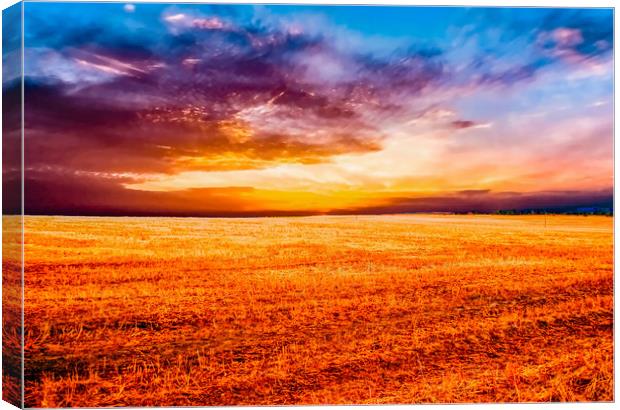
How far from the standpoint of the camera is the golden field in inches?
140

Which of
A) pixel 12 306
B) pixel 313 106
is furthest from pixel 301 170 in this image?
pixel 12 306

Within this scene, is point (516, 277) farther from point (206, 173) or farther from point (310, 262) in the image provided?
point (206, 173)

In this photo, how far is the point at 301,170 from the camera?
455 centimetres

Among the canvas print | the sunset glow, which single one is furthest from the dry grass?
the sunset glow

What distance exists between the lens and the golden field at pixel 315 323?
11.7 feet

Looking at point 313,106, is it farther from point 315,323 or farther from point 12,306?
point 12,306

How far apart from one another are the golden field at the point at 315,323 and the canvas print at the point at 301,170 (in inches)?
0.8

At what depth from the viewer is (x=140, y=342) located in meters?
3.74

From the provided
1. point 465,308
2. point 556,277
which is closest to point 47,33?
point 465,308

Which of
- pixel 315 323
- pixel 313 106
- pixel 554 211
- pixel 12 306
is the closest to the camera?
pixel 12 306

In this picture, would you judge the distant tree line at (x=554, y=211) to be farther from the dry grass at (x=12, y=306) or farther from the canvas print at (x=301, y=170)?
the dry grass at (x=12, y=306)

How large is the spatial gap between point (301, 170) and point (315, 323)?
138cm

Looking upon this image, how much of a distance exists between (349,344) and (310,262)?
2270 mm

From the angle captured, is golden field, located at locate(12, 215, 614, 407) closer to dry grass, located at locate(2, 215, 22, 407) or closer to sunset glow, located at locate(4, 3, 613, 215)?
dry grass, located at locate(2, 215, 22, 407)
